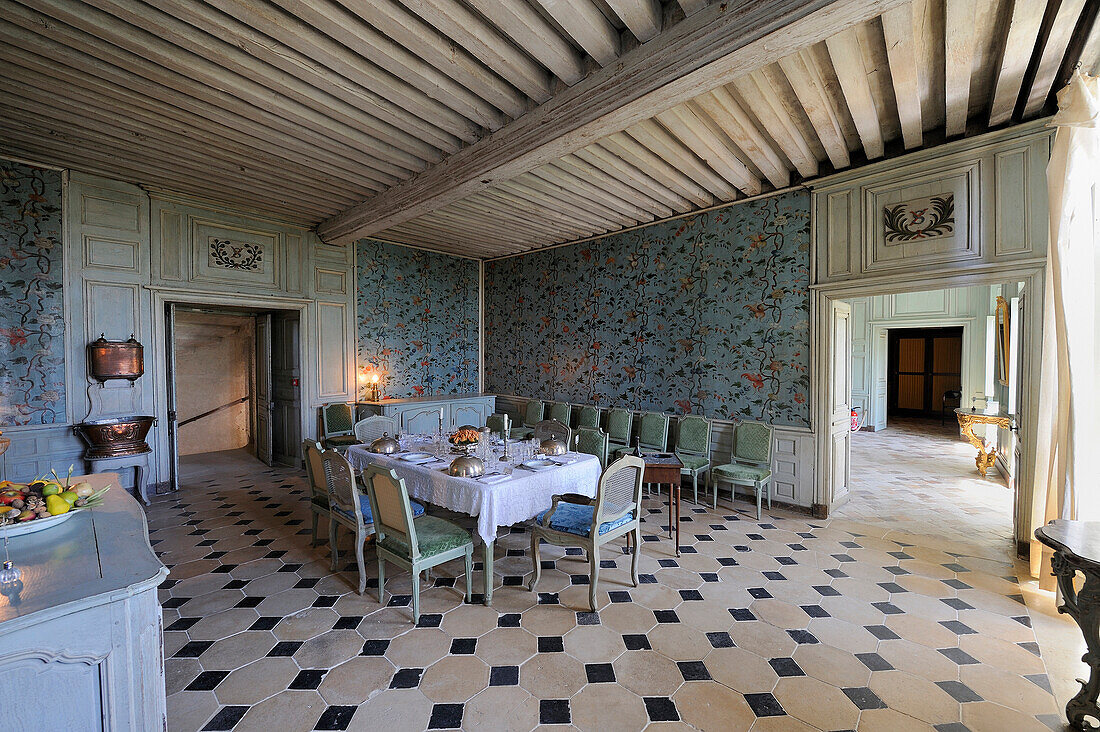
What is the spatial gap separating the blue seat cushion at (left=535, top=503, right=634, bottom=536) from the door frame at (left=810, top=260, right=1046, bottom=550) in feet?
8.13

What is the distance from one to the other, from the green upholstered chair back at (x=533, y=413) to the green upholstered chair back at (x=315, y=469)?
3.54 m

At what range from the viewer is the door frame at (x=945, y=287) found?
3.51 metres

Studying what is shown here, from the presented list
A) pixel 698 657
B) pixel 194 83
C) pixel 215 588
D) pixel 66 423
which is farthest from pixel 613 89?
pixel 66 423

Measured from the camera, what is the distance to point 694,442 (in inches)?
209

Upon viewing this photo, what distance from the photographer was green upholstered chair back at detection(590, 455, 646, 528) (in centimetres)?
288

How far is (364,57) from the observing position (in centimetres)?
281

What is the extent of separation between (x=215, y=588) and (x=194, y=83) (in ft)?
10.8

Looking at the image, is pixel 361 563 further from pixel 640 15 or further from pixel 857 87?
pixel 857 87

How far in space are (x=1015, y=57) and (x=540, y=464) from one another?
3.88 metres

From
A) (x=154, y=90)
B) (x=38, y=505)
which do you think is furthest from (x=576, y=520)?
(x=154, y=90)

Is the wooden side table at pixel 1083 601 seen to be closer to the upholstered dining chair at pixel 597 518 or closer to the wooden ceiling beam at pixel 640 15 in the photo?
the upholstered dining chair at pixel 597 518

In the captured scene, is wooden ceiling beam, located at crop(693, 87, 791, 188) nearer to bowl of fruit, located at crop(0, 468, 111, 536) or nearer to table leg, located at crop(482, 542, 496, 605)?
table leg, located at crop(482, 542, 496, 605)

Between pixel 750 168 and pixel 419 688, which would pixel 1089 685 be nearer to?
pixel 419 688

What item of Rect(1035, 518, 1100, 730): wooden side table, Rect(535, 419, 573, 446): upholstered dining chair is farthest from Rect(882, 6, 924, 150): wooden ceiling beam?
Rect(535, 419, 573, 446): upholstered dining chair
